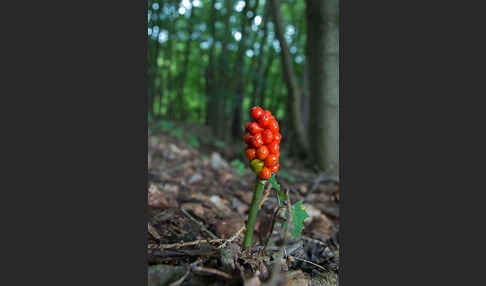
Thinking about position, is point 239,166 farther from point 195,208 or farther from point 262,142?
point 262,142

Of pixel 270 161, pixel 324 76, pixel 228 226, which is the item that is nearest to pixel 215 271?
pixel 270 161

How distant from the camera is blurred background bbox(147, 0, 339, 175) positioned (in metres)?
3.55

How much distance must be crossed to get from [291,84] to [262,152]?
143 inches

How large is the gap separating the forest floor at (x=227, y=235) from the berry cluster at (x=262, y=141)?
180 millimetres

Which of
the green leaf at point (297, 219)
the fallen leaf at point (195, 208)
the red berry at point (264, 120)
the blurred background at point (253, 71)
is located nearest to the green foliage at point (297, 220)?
the green leaf at point (297, 219)

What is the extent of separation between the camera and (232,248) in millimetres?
1151

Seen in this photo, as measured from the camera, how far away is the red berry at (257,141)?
3.50 feet

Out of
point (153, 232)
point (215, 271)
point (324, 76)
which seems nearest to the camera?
point (215, 271)

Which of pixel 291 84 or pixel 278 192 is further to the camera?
pixel 291 84

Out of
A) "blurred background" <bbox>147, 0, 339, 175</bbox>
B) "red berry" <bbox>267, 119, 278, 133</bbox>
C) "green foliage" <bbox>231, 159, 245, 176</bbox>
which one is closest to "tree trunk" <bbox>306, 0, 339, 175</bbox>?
"blurred background" <bbox>147, 0, 339, 175</bbox>

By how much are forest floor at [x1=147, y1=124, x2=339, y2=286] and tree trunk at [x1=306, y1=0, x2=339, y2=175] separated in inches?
22.9

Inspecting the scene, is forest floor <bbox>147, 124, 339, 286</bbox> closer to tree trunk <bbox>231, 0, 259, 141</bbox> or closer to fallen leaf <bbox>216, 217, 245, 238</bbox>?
fallen leaf <bbox>216, 217, 245, 238</bbox>

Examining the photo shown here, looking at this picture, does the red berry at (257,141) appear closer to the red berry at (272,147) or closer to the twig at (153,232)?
the red berry at (272,147)

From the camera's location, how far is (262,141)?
1.08m
